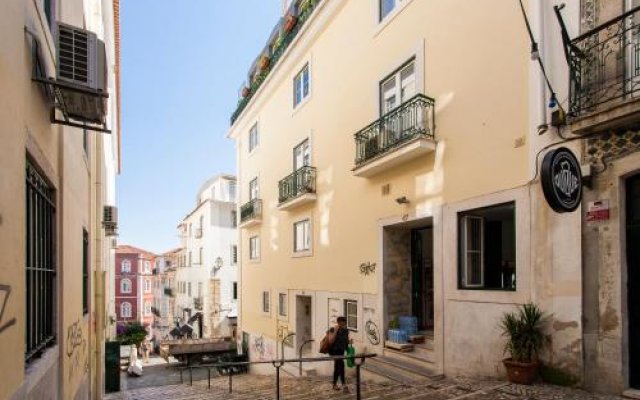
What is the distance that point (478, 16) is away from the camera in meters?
8.66

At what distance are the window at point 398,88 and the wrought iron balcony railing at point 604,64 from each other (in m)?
4.18

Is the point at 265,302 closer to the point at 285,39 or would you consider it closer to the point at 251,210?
the point at 251,210

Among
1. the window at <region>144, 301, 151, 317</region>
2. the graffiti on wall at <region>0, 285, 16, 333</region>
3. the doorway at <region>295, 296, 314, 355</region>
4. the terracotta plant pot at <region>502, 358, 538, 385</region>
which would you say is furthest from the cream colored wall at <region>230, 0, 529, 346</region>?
the window at <region>144, 301, 151, 317</region>

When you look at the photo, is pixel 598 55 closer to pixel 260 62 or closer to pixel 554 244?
pixel 554 244

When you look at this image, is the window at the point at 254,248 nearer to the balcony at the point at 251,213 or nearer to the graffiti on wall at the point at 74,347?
the balcony at the point at 251,213

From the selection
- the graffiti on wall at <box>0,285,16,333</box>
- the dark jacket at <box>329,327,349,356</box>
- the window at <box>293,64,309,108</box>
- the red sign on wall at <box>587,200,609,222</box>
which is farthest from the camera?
the window at <box>293,64,309,108</box>

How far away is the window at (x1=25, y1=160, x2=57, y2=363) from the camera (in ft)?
14.3

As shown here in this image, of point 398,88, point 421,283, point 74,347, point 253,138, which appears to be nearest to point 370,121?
point 398,88

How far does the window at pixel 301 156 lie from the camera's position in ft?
52.6

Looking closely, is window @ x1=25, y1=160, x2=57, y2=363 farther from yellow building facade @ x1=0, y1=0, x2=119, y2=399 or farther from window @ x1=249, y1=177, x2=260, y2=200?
window @ x1=249, y1=177, x2=260, y2=200

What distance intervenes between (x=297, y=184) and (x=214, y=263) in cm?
2087

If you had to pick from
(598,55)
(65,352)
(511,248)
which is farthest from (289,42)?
(65,352)

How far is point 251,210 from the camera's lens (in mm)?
20859

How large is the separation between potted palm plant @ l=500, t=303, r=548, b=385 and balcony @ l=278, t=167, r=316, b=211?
860 cm
